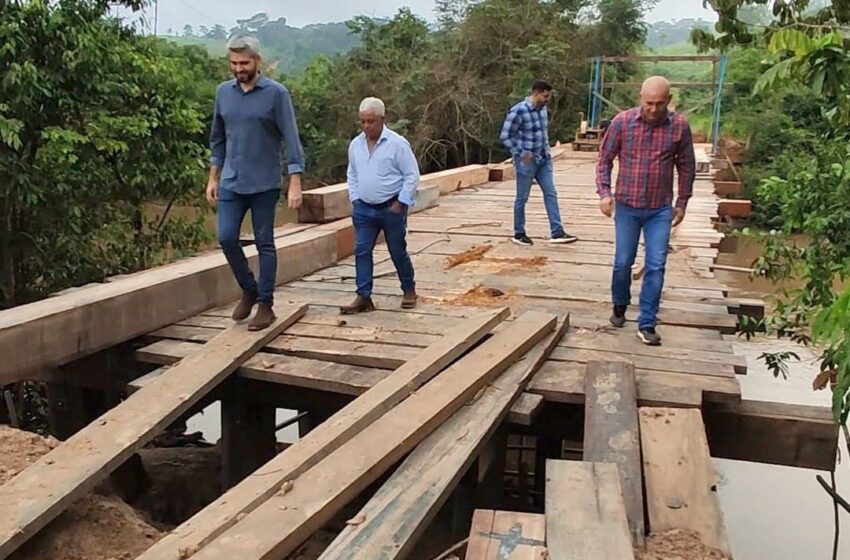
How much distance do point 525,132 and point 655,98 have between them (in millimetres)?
3123

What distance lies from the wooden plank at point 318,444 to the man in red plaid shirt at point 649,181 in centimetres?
94

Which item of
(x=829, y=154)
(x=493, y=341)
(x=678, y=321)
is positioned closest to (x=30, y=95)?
(x=493, y=341)

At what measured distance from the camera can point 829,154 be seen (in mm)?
6578

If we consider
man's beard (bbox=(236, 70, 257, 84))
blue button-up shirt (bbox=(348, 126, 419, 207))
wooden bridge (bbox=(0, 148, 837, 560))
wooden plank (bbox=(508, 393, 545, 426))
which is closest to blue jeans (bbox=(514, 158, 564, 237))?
wooden bridge (bbox=(0, 148, 837, 560))

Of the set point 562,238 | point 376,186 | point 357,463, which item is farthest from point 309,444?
point 562,238

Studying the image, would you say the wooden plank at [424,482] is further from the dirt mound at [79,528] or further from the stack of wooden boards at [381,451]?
the dirt mound at [79,528]

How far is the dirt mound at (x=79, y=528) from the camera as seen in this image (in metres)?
3.25

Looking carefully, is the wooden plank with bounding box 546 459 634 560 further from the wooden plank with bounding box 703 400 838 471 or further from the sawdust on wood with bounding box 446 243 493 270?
the sawdust on wood with bounding box 446 243 493 270

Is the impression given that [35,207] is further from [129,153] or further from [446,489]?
[446,489]

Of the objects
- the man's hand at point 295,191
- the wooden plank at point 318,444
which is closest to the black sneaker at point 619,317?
the wooden plank at point 318,444

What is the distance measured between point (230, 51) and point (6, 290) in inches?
199

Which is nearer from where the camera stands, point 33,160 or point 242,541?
point 242,541

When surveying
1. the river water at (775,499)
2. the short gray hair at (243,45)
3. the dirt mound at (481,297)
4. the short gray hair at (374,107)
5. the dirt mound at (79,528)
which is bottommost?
the river water at (775,499)

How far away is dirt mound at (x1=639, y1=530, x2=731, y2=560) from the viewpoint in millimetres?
2736
